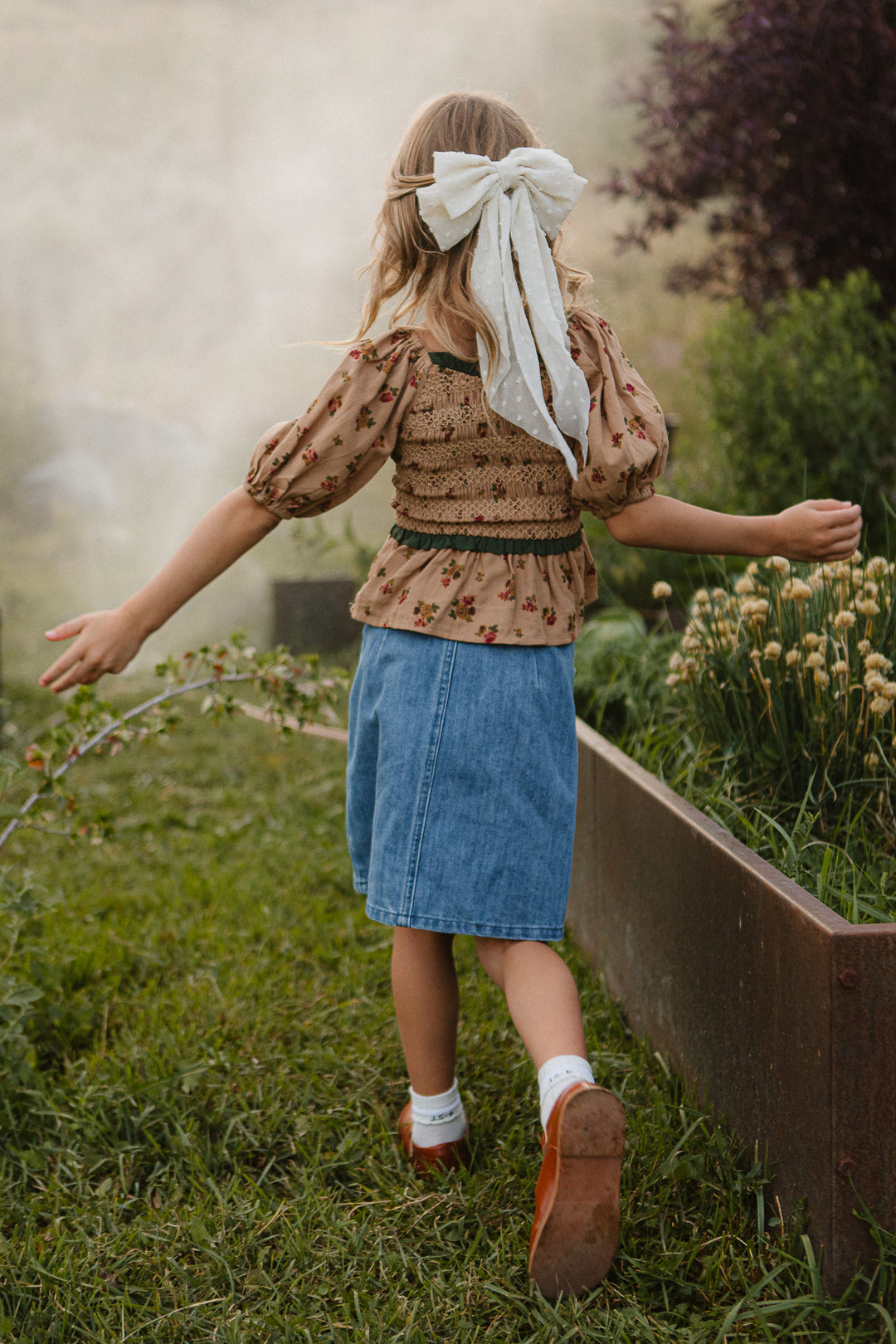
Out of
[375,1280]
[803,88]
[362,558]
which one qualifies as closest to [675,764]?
[375,1280]

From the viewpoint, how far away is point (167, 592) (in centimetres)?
155

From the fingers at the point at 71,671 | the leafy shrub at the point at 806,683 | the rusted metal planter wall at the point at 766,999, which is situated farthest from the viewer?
the leafy shrub at the point at 806,683

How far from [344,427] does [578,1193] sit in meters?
0.96

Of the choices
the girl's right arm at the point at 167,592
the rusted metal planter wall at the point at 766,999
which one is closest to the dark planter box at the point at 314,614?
the rusted metal planter wall at the point at 766,999

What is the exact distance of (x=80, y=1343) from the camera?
4.18ft

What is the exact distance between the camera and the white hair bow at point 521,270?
139 cm

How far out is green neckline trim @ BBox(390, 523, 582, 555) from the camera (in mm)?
1485

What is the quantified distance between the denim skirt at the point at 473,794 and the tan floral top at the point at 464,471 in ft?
0.15

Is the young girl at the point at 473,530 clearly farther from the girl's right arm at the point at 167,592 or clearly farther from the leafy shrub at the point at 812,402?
the leafy shrub at the point at 812,402

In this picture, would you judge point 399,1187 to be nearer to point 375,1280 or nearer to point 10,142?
point 375,1280

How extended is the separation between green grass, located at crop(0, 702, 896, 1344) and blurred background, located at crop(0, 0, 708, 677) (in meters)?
4.93

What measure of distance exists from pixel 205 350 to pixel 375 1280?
698cm

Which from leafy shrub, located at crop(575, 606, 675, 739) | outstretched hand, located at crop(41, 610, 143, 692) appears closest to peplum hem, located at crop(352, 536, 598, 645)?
outstretched hand, located at crop(41, 610, 143, 692)

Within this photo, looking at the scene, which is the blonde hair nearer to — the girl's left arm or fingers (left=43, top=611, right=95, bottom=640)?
the girl's left arm
